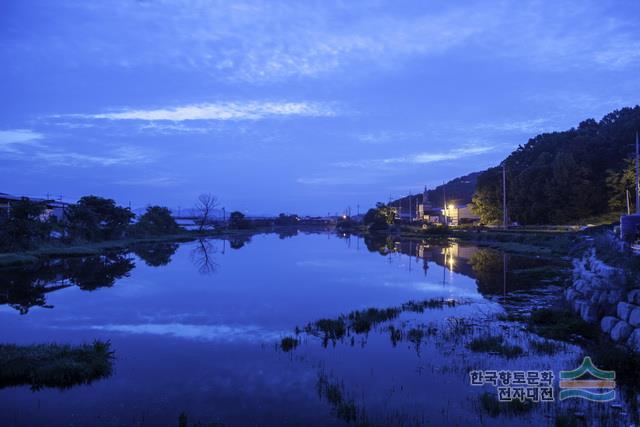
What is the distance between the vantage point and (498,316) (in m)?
13.1

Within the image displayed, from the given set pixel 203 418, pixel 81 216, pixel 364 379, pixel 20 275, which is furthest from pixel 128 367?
pixel 81 216

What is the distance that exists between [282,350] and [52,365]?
15.4ft

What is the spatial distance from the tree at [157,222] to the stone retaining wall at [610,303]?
2214 inches

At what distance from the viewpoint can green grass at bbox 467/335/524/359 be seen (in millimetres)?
9297

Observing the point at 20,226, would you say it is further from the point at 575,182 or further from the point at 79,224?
the point at 575,182

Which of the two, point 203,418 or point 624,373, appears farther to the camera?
point 624,373

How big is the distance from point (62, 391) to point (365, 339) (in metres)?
6.66

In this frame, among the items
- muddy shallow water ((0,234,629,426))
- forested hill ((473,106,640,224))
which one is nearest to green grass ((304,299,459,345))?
muddy shallow water ((0,234,629,426))

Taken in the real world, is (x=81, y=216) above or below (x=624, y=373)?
above

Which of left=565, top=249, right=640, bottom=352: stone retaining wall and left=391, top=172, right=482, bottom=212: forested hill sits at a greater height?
left=391, top=172, right=482, bottom=212: forested hill

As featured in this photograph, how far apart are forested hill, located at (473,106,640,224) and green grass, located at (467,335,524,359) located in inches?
1644

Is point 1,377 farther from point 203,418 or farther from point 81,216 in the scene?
point 81,216

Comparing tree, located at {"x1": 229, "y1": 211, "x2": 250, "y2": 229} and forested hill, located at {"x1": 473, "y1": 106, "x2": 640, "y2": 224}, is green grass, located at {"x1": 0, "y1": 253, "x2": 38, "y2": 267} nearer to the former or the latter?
forested hill, located at {"x1": 473, "y1": 106, "x2": 640, "y2": 224}

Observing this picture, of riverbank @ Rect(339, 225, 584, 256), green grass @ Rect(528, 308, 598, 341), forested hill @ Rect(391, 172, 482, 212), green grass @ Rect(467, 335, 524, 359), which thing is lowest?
green grass @ Rect(467, 335, 524, 359)
